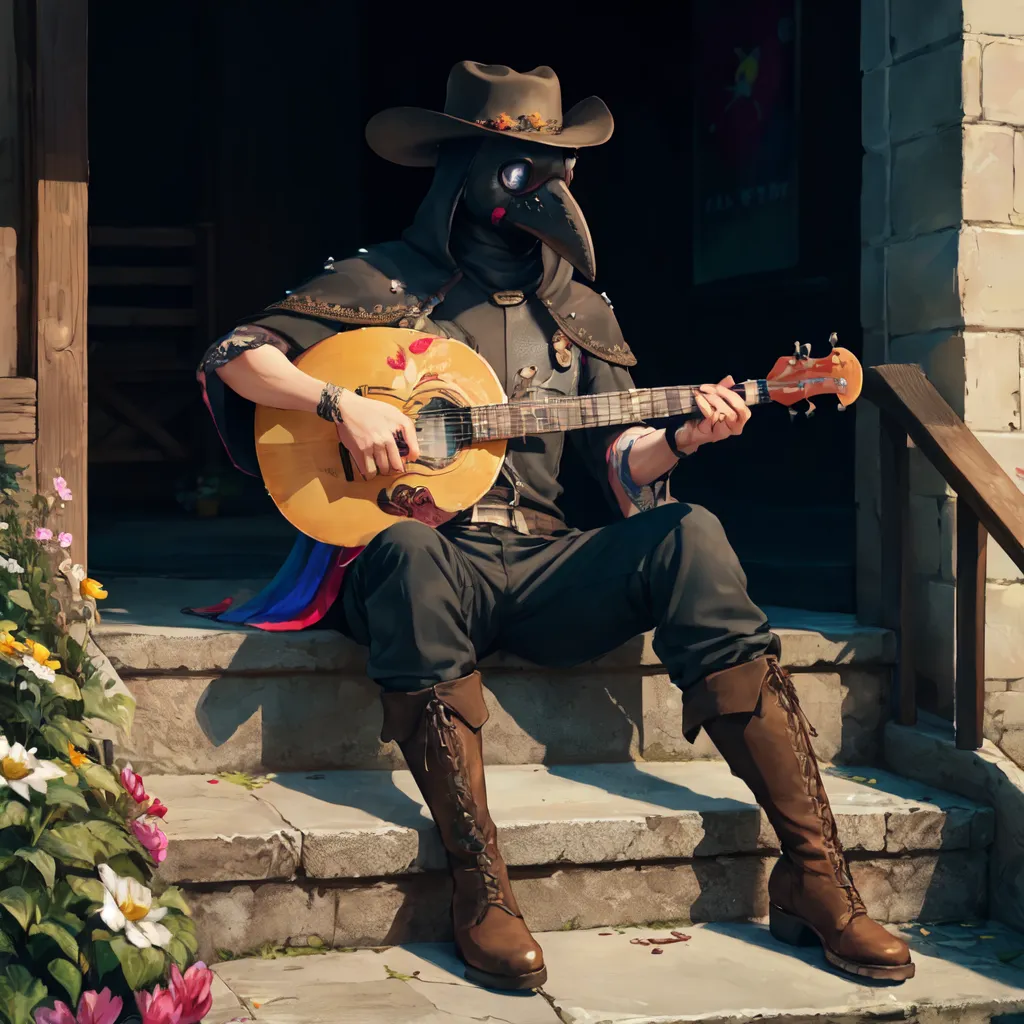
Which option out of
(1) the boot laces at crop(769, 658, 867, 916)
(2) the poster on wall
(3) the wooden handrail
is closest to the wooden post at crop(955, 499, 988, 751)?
(3) the wooden handrail

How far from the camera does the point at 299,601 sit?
12.1 feet

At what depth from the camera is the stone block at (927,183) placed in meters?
3.79

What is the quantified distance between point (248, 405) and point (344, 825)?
3.30ft

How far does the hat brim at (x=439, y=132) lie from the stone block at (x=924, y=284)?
823 millimetres

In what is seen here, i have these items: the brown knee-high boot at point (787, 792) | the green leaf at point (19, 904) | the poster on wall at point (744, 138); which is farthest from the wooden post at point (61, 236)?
the poster on wall at point (744, 138)

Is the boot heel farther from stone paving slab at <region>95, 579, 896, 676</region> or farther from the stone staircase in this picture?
stone paving slab at <region>95, 579, 896, 676</region>

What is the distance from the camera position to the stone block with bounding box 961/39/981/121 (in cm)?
377

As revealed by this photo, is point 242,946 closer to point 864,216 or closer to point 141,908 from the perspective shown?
point 141,908

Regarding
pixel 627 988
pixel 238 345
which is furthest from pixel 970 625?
pixel 238 345

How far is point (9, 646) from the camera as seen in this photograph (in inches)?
111

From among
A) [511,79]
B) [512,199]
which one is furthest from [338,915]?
[511,79]

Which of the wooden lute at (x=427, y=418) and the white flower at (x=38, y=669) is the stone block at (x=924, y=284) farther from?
the white flower at (x=38, y=669)

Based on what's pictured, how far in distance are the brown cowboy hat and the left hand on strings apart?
0.66 metres

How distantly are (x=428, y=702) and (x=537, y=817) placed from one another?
0.36 metres
